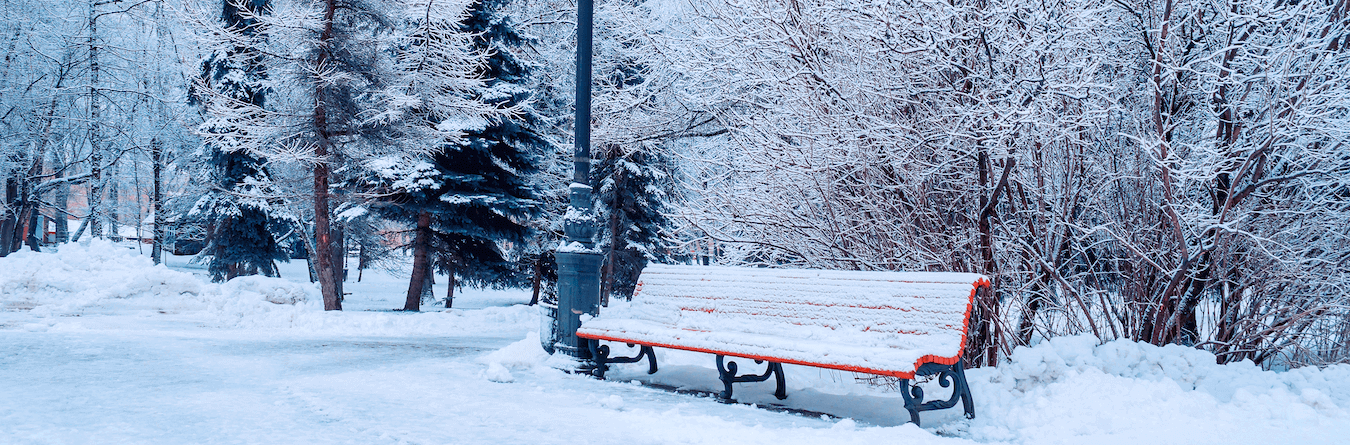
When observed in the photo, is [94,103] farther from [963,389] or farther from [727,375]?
[963,389]

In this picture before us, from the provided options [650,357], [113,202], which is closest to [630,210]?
[650,357]

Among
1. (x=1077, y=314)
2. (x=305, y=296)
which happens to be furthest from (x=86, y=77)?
(x=1077, y=314)

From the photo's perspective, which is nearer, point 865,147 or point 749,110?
point 865,147

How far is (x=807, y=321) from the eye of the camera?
227 inches

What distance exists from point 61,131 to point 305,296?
13.2 metres

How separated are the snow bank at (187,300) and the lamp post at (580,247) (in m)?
5.33

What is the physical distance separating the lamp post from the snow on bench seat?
1.03ft

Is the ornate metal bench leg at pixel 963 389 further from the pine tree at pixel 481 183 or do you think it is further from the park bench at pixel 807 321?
the pine tree at pixel 481 183

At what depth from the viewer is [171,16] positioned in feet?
80.6

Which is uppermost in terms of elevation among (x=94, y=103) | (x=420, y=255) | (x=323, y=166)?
(x=94, y=103)

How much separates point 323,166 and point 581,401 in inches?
395

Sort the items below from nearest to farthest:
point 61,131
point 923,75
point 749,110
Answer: point 923,75
point 749,110
point 61,131

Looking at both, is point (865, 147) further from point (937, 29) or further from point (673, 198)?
point (673, 198)

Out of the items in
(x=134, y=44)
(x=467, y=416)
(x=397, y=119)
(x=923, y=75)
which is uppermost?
(x=134, y=44)
